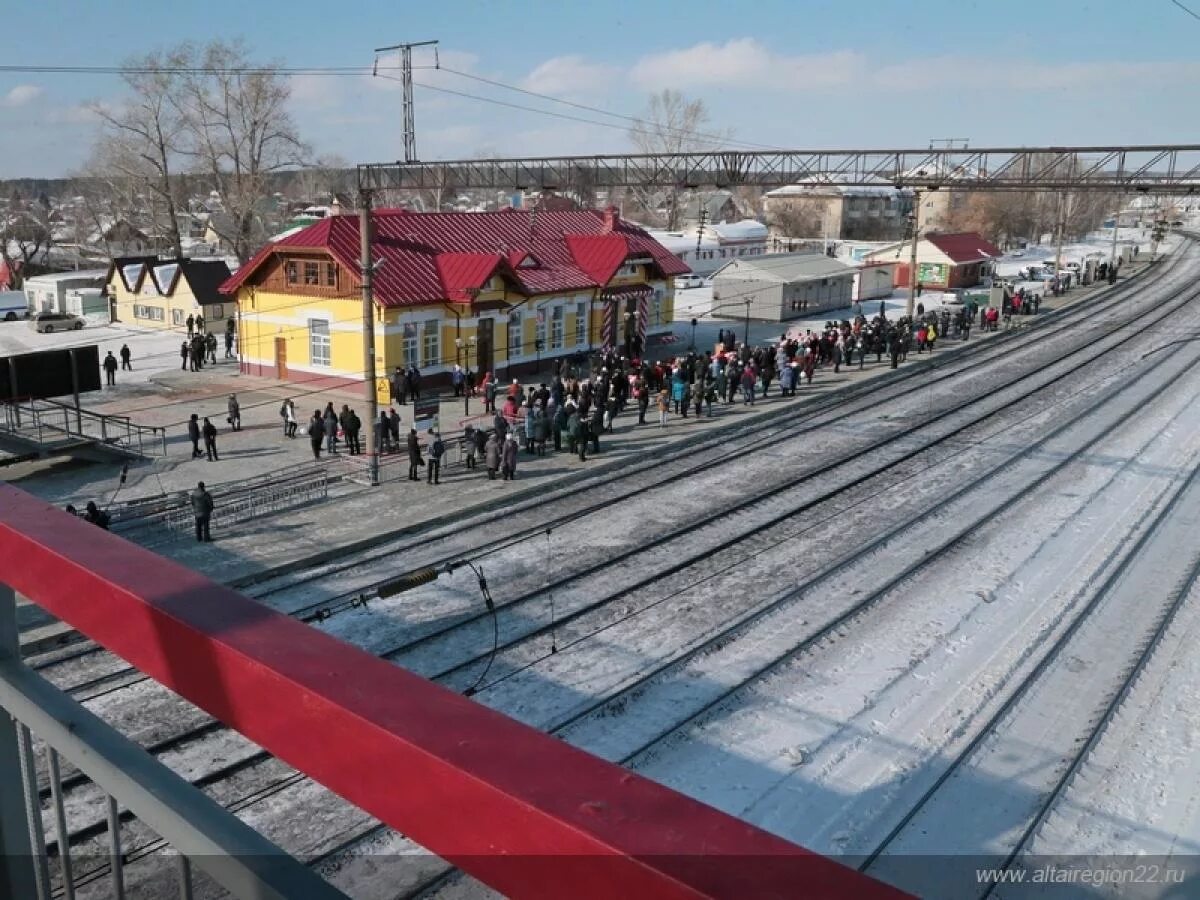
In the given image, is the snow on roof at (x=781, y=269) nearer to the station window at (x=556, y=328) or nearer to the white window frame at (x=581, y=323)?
the white window frame at (x=581, y=323)

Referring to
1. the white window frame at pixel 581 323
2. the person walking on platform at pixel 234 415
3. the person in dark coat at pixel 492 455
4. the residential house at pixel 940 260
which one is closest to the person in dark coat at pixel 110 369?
the person walking on platform at pixel 234 415

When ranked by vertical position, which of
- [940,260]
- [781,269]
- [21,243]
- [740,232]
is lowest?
[781,269]

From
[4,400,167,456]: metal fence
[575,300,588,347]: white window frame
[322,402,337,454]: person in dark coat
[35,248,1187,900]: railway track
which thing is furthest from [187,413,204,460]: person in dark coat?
[575,300,588,347]: white window frame

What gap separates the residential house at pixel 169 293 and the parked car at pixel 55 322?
2422 mm

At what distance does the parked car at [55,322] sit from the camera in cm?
4262

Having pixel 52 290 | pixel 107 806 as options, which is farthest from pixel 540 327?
pixel 107 806

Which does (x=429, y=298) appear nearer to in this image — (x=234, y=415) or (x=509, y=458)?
(x=234, y=415)

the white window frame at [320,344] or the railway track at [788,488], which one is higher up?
the white window frame at [320,344]

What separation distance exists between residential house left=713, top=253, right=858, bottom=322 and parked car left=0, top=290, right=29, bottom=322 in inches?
1300

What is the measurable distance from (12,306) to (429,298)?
2907cm

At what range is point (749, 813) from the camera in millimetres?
9000

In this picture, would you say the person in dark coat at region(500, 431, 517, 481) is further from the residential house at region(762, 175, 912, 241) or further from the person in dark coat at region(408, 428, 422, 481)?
the residential house at region(762, 175, 912, 241)

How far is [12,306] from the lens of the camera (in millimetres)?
47656

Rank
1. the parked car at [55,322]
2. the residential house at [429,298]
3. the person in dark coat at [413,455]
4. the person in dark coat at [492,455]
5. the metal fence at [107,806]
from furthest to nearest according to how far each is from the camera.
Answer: the parked car at [55,322]
the residential house at [429,298]
the person in dark coat at [492,455]
the person in dark coat at [413,455]
the metal fence at [107,806]
